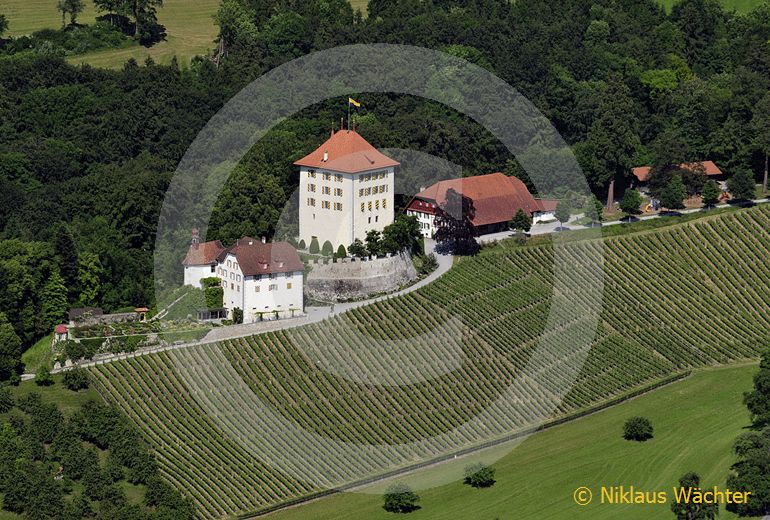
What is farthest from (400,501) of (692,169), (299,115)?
(692,169)

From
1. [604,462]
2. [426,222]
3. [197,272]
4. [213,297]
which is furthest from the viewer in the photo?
[426,222]

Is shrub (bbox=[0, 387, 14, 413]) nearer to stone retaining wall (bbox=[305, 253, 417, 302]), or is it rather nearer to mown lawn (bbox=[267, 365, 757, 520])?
mown lawn (bbox=[267, 365, 757, 520])

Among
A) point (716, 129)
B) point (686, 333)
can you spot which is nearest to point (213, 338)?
point (686, 333)

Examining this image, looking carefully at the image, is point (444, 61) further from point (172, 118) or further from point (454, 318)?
point (454, 318)

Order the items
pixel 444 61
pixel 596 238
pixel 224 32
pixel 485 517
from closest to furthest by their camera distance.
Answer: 1. pixel 485 517
2. pixel 596 238
3. pixel 444 61
4. pixel 224 32

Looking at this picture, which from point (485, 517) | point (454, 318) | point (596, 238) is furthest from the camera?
point (596, 238)

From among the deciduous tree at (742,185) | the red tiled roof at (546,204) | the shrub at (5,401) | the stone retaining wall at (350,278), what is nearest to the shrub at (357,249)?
the stone retaining wall at (350,278)

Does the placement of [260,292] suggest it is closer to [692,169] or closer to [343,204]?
[343,204]
